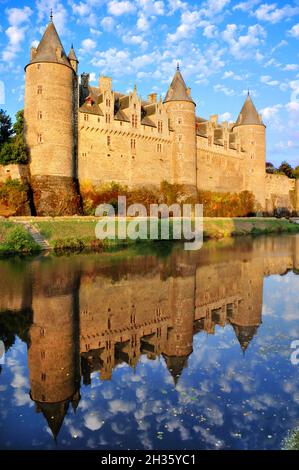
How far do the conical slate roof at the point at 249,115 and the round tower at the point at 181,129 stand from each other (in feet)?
43.5

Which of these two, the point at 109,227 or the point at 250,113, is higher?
the point at 250,113

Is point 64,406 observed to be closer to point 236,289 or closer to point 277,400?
point 277,400

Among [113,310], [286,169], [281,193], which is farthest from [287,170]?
[113,310]

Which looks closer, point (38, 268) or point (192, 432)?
point (192, 432)

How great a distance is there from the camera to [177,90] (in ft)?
128

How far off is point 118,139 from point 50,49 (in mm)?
8685

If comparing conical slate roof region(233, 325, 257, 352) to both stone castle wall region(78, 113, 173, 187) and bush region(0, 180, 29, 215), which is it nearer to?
bush region(0, 180, 29, 215)

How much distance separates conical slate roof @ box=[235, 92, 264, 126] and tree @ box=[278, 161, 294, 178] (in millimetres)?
23089

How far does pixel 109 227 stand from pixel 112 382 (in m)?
20.2

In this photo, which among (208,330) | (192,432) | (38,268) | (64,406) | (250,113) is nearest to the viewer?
(192,432)

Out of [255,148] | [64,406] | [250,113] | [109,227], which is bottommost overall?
[64,406]

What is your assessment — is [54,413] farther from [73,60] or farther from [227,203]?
[227,203]

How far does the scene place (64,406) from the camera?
5406 millimetres

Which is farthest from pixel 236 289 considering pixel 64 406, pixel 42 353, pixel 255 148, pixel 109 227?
pixel 255 148
